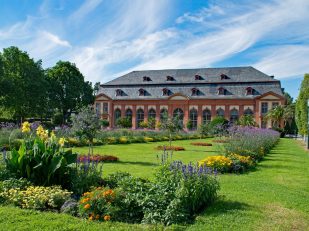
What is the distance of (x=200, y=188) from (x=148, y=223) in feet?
3.98

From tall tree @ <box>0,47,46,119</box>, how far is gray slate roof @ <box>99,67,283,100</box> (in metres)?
15.6

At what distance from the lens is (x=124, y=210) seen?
5.45 m

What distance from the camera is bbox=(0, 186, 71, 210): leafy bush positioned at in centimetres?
569

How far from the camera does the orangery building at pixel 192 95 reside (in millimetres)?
48344

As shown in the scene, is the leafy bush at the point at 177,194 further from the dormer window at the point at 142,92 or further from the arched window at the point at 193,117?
the dormer window at the point at 142,92

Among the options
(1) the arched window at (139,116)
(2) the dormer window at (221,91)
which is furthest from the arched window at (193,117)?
(1) the arched window at (139,116)

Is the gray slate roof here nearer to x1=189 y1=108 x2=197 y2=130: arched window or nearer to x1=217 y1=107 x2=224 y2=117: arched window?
x1=217 y1=107 x2=224 y2=117: arched window

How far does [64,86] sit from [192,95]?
65.4 feet

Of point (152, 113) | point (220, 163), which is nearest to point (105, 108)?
point (152, 113)

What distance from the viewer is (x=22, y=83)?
39250 mm

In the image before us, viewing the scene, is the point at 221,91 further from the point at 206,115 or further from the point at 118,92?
the point at 118,92

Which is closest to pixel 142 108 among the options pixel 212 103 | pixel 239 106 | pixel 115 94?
pixel 115 94

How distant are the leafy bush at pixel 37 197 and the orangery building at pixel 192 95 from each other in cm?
4511

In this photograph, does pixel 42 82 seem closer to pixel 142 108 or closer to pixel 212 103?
pixel 142 108
